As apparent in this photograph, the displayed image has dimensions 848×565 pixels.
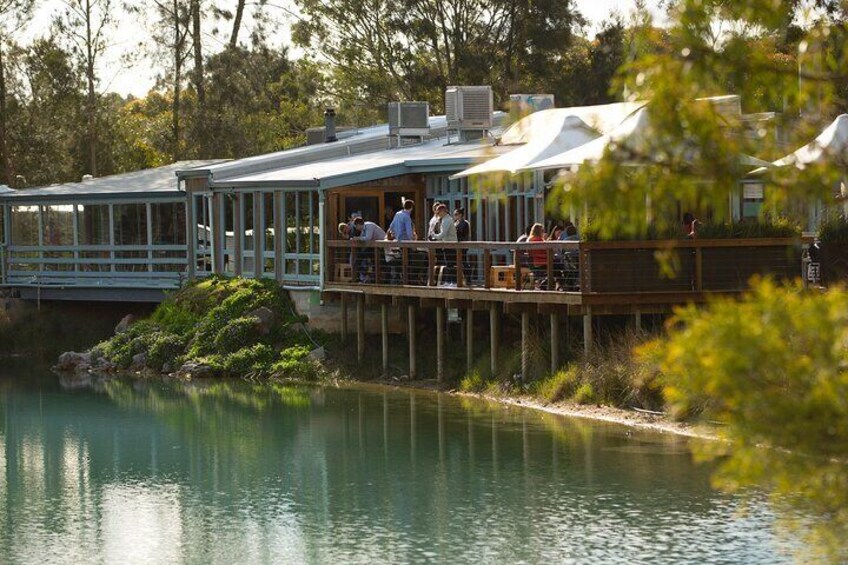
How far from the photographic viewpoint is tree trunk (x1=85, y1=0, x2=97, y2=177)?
5519cm

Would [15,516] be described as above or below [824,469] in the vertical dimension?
below

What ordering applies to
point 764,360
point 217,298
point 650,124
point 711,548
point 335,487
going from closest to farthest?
point 764,360, point 650,124, point 711,548, point 335,487, point 217,298

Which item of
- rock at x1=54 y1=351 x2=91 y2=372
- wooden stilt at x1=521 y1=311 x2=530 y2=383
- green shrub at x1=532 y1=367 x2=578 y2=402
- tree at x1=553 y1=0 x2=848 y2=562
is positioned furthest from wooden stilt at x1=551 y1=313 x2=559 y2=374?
tree at x1=553 y1=0 x2=848 y2=562

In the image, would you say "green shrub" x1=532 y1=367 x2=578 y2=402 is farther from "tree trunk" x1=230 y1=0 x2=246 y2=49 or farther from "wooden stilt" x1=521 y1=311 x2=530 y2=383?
"tree trunk" x1=230 y1=0 x2=246 y2=49

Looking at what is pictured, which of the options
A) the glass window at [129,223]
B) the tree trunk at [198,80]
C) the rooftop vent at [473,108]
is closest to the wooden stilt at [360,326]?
the rooftop vent at [473,108]

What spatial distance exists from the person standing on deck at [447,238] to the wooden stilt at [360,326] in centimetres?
235

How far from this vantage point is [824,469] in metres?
7.18

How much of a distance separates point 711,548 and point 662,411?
7.45 meters

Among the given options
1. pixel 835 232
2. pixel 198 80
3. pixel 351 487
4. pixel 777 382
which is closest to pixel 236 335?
pixel 351 487

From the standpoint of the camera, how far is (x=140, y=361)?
32.5 meters

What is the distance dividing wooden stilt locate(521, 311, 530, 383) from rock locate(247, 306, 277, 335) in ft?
22.5

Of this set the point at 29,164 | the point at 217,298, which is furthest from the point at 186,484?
the point at 29,164

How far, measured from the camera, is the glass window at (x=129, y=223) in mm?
38312

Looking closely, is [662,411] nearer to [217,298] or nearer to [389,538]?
[389,538]
